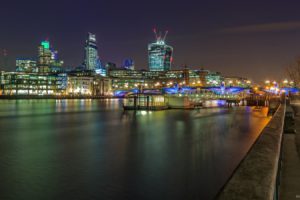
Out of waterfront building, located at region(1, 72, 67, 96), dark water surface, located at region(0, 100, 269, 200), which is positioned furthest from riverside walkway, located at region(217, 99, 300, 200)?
waterfront building, located at region(1, 72, 67, 96)

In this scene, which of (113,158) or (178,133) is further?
(178,133)

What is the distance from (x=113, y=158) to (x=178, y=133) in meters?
13.6

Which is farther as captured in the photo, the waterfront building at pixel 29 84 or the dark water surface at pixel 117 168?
the waterfront building at pixel 29 84

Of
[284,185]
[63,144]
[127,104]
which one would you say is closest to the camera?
[284,185]

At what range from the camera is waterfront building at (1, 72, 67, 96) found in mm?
178750

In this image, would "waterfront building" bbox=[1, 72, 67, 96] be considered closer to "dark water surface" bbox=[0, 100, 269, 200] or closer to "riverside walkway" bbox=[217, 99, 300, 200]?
"dark water surface" bbox=[0, 100, 269, 200]

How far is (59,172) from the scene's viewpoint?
14.9m

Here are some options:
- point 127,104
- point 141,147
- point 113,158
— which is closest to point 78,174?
point 113,158

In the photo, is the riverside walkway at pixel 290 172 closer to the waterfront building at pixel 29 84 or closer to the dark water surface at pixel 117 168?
the dark water surface at pixel 117 168

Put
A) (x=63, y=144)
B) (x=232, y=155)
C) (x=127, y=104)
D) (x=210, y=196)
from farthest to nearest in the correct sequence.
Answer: (x=127, y=104) < (x=63, y=144) < (x=232, y=155) < (x=210, y=196)

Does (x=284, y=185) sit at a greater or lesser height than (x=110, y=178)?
greater

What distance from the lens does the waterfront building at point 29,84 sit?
17875cm

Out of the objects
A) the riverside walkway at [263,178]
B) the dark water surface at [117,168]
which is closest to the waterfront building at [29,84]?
the dark water surface at [117,168]

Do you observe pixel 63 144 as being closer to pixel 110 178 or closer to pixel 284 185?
pixel 110 178
